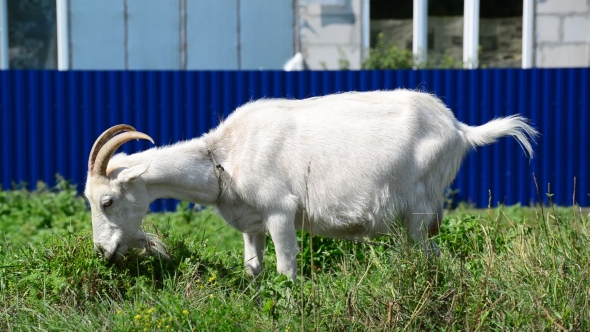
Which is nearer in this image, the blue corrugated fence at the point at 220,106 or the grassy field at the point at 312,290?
the grassy field at the point at 312,290

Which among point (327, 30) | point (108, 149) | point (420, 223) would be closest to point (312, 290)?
point (420, 223)

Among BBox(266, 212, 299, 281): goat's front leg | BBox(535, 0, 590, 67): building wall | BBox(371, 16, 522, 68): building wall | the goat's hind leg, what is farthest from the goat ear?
BBox(535, 0, 590, 67): building wall

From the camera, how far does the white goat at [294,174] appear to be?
577cm

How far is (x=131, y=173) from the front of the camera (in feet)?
18.7

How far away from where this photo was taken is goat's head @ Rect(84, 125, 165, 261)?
570cm

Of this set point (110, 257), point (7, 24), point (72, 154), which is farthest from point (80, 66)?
point (110, 257)

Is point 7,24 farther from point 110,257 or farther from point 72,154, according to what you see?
point 110,257

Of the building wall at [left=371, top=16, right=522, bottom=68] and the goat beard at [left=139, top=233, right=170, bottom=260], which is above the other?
the building wall at [left=371, top=16, right=522, bottom=68]

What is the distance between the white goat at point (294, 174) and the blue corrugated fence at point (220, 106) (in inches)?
219

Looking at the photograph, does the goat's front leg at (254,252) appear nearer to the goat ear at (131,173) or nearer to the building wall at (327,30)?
the goat ear at (131,173)

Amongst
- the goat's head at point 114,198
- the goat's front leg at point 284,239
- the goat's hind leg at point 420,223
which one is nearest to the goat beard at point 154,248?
the goat's head at point 114,198

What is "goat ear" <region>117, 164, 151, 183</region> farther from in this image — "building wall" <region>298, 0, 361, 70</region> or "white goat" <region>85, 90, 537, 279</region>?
"building wall" <region>298, 0, 361, 70</region>

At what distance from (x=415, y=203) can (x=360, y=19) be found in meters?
8.94

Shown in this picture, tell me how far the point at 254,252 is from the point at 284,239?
19.6 inches
